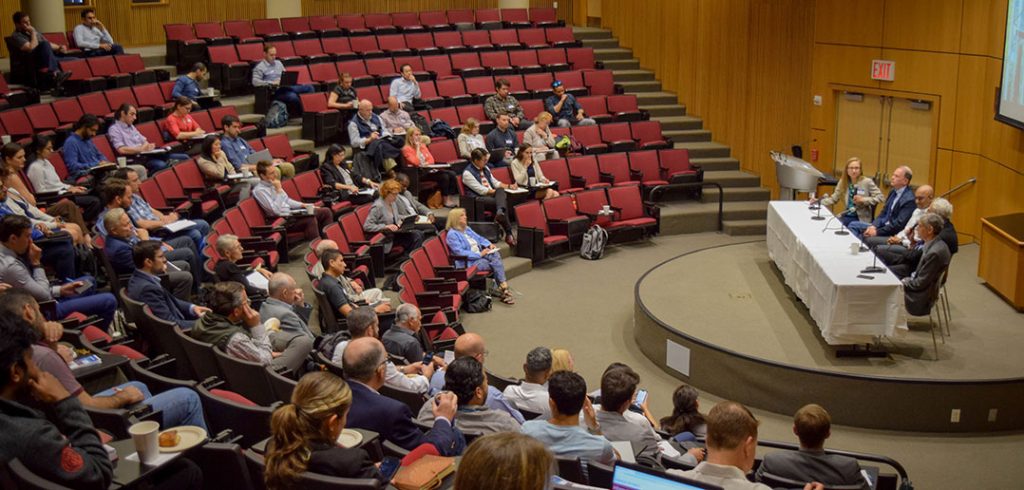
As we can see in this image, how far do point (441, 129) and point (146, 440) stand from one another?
354 inches

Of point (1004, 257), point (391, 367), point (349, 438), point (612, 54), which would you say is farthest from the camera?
point (612, 54)

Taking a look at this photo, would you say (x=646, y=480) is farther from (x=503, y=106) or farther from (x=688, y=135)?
(x=688, y=135)

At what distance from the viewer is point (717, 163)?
44.6ft

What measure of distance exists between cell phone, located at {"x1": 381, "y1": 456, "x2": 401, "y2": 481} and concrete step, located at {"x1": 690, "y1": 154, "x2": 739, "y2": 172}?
10.4 meters

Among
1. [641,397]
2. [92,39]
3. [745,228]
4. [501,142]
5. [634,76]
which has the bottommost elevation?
[745,228]

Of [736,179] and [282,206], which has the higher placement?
[282,206]

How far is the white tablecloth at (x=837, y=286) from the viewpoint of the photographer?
23.9ft

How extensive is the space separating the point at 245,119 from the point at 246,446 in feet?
29.0

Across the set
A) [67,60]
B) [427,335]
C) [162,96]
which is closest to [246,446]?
[427,335]

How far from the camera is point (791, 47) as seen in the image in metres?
12.9

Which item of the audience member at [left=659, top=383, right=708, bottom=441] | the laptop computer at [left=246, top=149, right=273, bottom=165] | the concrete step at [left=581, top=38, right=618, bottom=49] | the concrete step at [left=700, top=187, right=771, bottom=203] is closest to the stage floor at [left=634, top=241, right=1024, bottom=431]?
the audience member at [left=659, top=383, right=708, bottom=441]

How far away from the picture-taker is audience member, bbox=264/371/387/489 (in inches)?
126

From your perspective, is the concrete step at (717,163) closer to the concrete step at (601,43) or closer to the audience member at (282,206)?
the concrete step at (601,43)

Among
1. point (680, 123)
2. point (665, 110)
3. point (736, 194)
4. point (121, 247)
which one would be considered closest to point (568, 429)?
point (121, 247)
